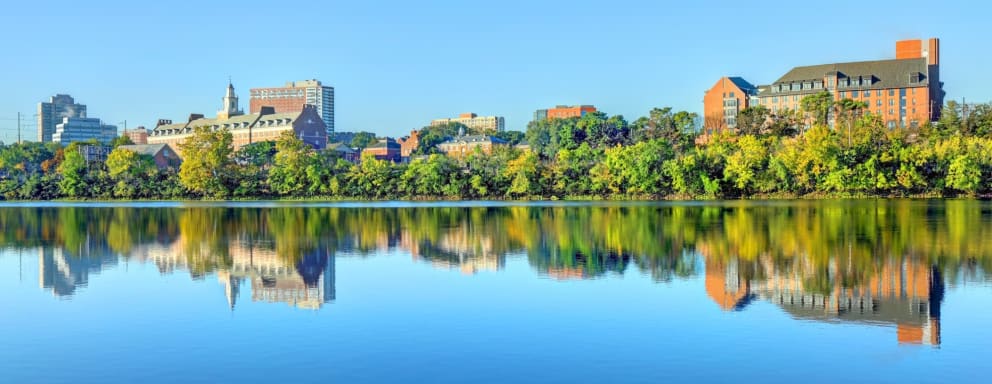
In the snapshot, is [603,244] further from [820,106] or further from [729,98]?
[729,98]

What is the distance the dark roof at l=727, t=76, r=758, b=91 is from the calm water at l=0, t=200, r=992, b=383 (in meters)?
74.0

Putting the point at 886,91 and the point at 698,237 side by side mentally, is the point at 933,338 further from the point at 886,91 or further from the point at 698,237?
the point at 886,91

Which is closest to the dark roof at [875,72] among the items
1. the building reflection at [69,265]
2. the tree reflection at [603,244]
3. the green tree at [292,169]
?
the green tree at [292,169]

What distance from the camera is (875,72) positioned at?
316 ft

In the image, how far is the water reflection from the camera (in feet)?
56.7

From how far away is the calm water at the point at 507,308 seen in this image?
38.2 feet

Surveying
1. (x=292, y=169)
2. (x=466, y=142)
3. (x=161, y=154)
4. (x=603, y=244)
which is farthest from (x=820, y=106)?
(x=161, y=154)

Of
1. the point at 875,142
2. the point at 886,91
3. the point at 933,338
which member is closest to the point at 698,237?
the point at 933,338

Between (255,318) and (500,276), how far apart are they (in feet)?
21.4

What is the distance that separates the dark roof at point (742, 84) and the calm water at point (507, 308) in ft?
243

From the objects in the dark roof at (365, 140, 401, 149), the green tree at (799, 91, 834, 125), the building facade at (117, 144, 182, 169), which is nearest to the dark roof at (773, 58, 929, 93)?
the green tree at (799, 91, 834, 125)

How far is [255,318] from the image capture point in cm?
1511

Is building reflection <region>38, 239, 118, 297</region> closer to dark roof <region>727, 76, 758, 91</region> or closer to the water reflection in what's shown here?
the water reflection

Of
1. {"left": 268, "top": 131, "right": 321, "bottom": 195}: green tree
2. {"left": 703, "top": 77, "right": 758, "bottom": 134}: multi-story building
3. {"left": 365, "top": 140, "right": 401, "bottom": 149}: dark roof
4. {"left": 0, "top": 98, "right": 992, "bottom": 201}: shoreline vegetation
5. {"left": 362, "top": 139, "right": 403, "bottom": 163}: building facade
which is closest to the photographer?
{"left": 0, "top": 98, "right": 992, "bottom": 201}: shoreline vegetation
